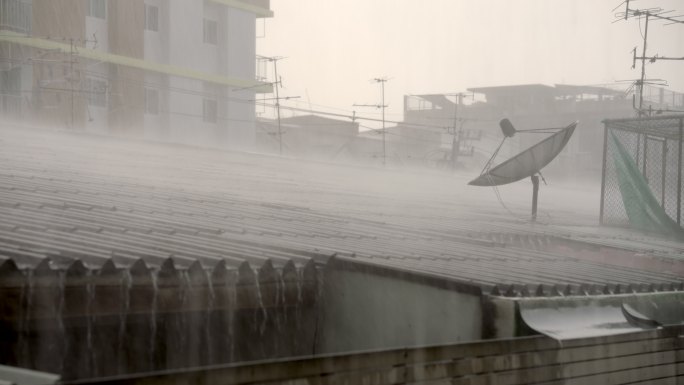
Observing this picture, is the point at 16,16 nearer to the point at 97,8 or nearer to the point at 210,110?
the point at 97,8

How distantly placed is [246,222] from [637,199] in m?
5.88

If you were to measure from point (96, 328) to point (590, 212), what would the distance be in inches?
454

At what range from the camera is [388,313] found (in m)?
5.11

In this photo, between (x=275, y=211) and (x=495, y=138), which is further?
(x=495, y=138)

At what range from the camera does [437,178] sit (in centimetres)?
1844

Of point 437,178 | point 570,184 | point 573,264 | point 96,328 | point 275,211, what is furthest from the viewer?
point 570,184

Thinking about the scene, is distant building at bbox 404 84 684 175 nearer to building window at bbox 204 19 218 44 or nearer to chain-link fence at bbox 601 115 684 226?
building window at bbox 204 19 218 44

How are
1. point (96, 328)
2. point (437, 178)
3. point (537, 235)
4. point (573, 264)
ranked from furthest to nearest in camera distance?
point (437, 178), point (537, 235), point (573, 264), point (96, 328)

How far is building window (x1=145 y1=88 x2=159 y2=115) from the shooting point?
28.9 m

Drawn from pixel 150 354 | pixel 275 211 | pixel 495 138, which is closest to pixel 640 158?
pixel 275 211

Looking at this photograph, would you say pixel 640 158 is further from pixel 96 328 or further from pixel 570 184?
pixel 570 184

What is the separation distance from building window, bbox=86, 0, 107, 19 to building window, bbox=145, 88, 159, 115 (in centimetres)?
272

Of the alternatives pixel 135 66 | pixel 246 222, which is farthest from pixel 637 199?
pixel 135 66

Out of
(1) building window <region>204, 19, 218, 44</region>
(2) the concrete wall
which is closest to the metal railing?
(1) building window <region>204, 19, 218, 44</region>
